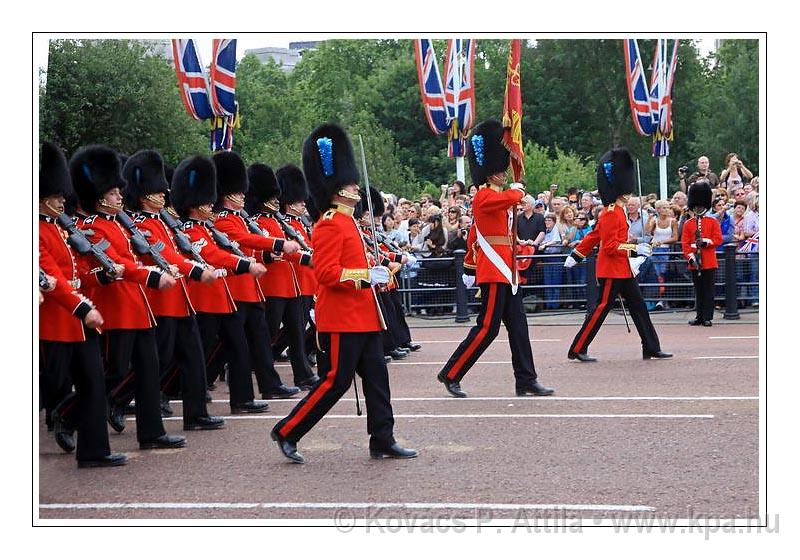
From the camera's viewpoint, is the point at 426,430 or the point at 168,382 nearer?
the point at 426,430

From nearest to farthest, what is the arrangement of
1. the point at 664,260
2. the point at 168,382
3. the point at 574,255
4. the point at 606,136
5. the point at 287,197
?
1. the point at 168,382
2. the point at 287,197
3. the point at 574,255
4. the point at 664,260
5. the point at 606,136

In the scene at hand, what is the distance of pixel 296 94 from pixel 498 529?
42.7m

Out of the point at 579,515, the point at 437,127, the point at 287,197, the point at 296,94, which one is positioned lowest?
the point at 579,515

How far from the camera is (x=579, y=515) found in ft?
17.7

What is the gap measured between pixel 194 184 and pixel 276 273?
1569 millimetres

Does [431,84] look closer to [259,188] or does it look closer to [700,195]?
[700,195]

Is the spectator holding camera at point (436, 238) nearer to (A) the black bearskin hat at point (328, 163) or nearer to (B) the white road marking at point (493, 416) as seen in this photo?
(B) the white road marking at point (493, 416)

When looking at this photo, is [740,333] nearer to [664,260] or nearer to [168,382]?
[664,260]

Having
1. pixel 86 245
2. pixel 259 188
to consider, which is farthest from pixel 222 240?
pixel 86 245

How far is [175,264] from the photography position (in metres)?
7.43

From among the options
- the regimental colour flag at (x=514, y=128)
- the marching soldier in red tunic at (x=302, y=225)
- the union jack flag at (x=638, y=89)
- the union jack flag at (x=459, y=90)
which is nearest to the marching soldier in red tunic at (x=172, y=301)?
the marching soldier in red tunic at (x=302, y=225)

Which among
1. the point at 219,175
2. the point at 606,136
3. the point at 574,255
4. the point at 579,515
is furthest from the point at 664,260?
the point at 606,136

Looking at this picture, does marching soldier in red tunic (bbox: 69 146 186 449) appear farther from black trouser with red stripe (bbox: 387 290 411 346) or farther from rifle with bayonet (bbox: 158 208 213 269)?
black trouser with red stripe (bbox: 387 290 411 346)

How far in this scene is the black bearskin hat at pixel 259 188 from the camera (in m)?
9.76
